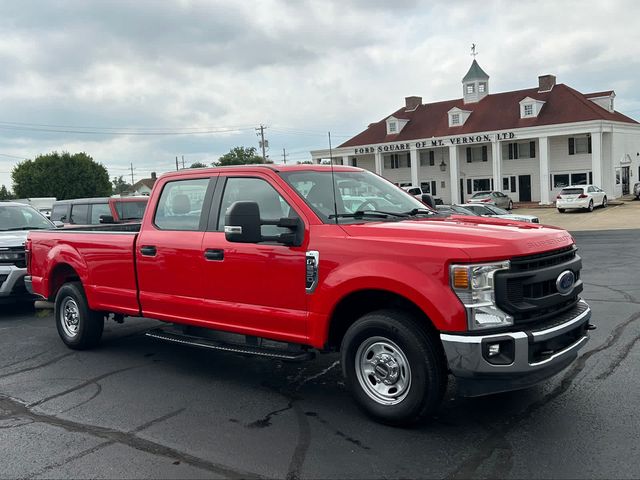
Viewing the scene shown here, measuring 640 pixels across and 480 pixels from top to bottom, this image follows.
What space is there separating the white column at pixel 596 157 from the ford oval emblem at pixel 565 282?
4031 cm

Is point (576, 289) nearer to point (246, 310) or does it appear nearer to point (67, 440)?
point (246, 310)

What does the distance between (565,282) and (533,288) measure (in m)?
0.43

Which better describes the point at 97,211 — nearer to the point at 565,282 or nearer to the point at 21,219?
the point at 21,219

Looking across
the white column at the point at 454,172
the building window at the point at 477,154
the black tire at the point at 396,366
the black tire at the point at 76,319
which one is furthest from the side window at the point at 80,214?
the building window at the point at 477,154

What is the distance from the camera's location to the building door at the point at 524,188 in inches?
1841

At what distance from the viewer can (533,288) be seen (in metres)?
4.33

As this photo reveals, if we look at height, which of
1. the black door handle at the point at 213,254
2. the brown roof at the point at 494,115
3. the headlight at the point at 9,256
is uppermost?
the brown roof at the point at 494,115

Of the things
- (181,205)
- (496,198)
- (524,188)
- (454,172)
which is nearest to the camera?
(181,205)

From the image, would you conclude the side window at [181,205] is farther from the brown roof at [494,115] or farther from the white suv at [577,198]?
the brown roof at [494,115]

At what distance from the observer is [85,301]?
7.02 metres

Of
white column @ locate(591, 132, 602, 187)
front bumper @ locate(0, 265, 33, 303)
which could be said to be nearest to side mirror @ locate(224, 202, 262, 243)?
front bumper @ locate(0, 265, 33, 303)

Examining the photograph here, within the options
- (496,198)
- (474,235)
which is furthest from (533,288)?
(496,198)

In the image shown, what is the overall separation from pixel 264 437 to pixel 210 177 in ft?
8.47

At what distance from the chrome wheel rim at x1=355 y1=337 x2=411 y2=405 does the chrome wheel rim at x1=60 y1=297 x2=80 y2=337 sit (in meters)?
4.03
